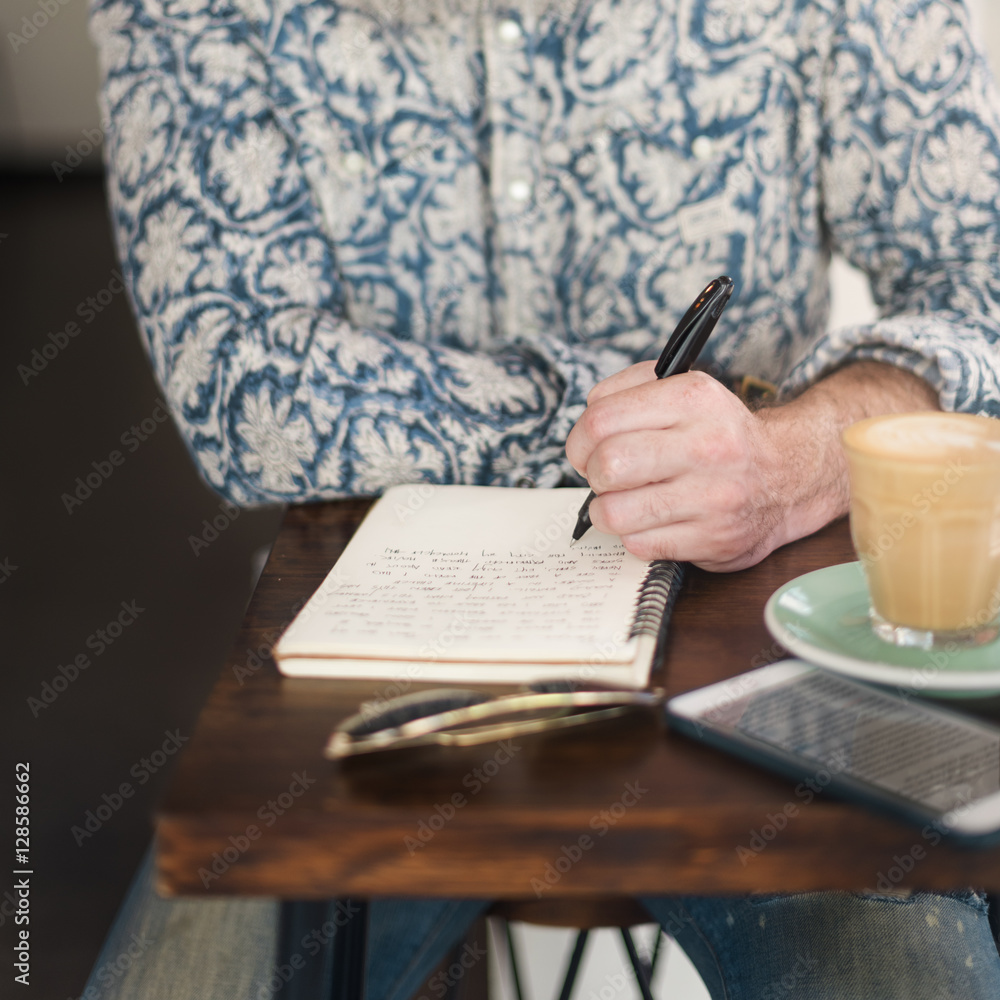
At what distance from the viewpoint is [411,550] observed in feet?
2.63

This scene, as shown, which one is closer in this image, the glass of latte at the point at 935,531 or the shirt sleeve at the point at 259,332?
the glass of latte at the point at 935,531

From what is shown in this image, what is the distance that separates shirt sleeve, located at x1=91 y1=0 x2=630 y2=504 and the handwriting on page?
20 centimetres

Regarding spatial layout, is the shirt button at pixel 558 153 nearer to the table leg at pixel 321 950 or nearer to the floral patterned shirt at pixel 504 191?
the floral patterned shirt at pixel 504 191

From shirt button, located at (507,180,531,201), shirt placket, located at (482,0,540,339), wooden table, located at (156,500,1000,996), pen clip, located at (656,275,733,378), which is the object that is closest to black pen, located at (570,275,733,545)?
pen clip, located at (656,275,733,378)

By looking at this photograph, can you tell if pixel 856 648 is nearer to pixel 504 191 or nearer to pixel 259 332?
pixel 259 332

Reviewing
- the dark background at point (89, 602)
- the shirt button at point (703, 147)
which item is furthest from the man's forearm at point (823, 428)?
the dark background at point (89, 602)

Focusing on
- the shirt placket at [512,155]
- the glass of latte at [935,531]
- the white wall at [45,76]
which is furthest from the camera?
the white wall at [45,76]

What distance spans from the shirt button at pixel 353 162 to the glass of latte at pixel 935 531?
80 cm

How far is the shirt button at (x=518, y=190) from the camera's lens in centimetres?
128

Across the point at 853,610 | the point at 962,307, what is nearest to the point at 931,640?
the point at 853,610

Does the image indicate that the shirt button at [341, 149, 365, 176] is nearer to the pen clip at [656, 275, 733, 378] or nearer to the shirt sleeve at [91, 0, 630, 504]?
the shirt sleeve at [91, 0, 630, 504]

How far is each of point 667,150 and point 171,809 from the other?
3.37 feet

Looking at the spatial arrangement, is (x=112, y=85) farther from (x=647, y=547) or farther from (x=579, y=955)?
(x=579, y=955)

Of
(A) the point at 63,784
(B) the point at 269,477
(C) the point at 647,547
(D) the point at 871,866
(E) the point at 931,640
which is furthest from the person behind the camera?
(A) the point at 63,784
